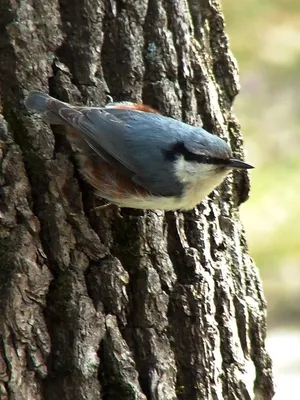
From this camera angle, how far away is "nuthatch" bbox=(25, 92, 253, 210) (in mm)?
2994

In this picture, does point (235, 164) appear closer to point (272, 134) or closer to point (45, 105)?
point (45, 105)

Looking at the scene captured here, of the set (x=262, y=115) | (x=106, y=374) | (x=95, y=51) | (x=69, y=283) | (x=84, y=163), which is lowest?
(x=106, y=374)

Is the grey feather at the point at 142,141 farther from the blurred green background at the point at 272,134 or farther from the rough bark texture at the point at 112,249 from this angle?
the blurred green background at the point at 272,134

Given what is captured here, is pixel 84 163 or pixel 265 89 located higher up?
pixel 265 89

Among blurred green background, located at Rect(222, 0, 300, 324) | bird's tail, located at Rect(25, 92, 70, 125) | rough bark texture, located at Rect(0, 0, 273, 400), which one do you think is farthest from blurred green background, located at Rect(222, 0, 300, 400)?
bird's tail, located at Rect(25, 92, 70, 125)

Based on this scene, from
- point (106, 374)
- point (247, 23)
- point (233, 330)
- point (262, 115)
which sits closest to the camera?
point (106, 374)

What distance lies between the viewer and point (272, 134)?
712 centimetres

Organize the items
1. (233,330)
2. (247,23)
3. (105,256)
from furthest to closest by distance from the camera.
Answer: (247,23)
(233,330)
(105,256)

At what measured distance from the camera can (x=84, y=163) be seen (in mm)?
3002

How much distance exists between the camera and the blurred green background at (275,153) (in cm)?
549

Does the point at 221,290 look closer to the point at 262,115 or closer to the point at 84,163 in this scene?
the point at 84,163

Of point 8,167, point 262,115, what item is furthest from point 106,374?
point 262,115

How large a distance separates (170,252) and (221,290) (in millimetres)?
247

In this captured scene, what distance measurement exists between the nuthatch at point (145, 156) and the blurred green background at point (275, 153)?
2.46 m
